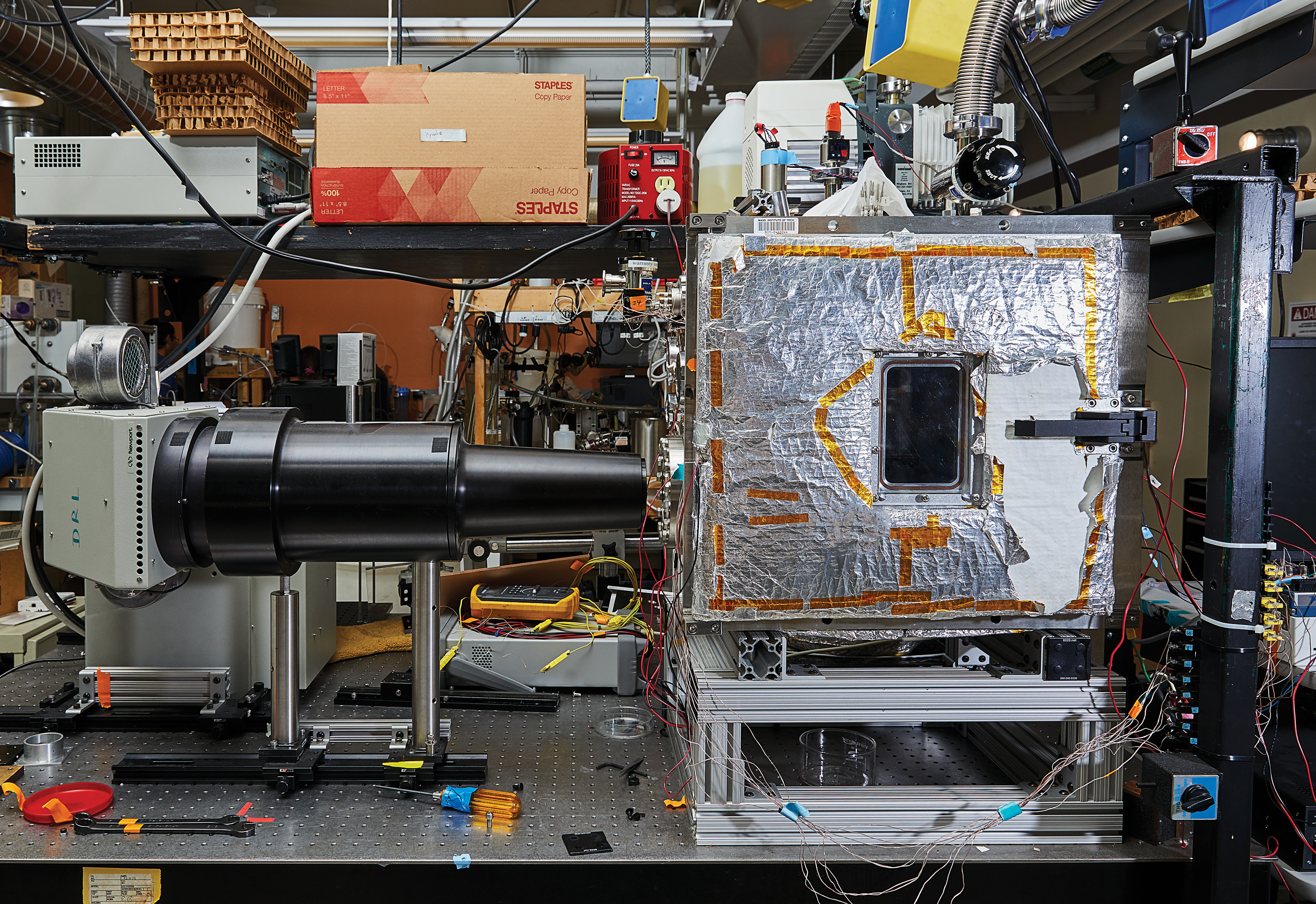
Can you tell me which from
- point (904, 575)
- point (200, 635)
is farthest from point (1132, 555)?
point (200, 635)

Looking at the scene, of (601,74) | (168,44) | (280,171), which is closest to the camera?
(168,44)

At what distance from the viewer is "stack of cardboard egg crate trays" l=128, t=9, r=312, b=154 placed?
133 cm

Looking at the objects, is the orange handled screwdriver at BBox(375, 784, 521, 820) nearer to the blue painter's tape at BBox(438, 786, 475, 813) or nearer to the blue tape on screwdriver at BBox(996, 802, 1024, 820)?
the blue painter's tape at BBox(438, 786, 475, 813)

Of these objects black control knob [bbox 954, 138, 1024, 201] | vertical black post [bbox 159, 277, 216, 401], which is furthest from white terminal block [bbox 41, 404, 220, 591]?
black control knob [bbox 954, 138, 1024, 201]

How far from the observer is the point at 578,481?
1.21 m

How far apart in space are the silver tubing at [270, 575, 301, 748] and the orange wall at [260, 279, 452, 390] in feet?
17.6

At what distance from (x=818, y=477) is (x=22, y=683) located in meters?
1.55

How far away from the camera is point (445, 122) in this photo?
1328mm

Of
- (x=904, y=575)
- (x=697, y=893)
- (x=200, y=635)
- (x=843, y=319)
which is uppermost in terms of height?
(x=843, y=319)

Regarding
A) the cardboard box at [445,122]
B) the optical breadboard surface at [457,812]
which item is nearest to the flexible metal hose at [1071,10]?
the cardboard box at [445,122]

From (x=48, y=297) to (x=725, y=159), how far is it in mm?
3204

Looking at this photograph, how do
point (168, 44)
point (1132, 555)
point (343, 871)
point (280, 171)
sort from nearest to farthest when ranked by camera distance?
point (343, 871), point (1132, 555), point (168, 44), point (280, 171)

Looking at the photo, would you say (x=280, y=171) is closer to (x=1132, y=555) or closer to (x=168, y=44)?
(x=168, y=44)

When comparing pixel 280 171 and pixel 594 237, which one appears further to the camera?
pixel 280 171
